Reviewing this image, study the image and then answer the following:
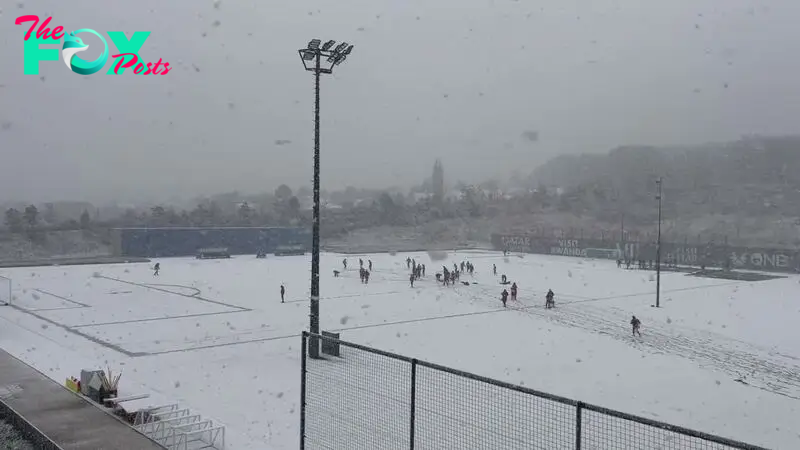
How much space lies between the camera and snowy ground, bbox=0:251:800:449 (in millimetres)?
12336

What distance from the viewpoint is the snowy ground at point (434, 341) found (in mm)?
12336

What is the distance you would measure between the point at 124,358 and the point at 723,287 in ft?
122

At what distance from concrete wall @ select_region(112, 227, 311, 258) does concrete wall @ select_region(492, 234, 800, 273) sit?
3152 centimetres

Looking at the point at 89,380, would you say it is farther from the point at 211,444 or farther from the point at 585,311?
the point at 585,311

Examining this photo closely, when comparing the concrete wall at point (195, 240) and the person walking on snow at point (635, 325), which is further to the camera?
the concrete wall at point (195, 240)

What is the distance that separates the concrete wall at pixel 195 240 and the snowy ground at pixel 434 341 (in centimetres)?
2099

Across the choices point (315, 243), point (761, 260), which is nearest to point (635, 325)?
point (315, 243)

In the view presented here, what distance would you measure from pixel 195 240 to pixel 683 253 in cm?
4992

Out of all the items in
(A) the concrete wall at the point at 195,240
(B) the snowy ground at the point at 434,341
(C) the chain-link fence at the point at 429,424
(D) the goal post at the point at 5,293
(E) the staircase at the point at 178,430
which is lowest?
(B) the snowy ground at the point at 434,341

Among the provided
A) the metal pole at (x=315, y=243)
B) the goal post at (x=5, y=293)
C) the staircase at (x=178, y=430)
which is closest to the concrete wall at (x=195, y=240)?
the goal post at (x=5, y=293)

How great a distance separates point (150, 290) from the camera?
108 ft

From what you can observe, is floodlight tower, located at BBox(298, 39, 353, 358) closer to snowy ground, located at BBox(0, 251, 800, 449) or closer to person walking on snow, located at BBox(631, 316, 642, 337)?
snowy ground, located at BBox(0, 251, 800, 449)

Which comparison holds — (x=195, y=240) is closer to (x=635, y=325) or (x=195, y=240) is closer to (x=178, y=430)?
(x=635, y=325)

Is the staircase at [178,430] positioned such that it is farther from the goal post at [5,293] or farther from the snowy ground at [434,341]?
the goal post at [5,293]
